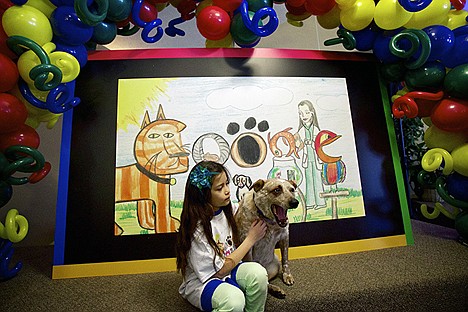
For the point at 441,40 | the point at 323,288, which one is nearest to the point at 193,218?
the point at 323,288

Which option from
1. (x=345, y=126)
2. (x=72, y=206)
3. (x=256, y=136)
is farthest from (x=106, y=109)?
(x=345, y=126)

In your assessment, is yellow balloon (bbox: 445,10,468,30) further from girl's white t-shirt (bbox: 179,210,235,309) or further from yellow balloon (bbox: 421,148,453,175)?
girl's white t-shirt (bbox: 179,210,235,309)

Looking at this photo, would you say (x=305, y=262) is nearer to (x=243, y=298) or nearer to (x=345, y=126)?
(x=243, y=298)

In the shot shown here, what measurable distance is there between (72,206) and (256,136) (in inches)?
38.7

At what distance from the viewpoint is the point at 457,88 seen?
1.58 meters

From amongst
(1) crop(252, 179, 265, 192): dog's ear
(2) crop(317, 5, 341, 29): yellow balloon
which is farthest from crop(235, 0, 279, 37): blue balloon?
(1) crop(252, 179, 265, 192): dog's ear

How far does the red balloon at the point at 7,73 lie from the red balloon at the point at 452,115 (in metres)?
1.96

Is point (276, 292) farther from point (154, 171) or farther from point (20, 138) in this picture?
point (20, 138)

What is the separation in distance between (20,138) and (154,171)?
1.99 feet

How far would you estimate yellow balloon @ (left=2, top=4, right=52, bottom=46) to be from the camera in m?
1.35

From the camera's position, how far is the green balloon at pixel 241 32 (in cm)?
173

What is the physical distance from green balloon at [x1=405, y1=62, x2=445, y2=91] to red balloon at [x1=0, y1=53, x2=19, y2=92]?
1902 mm

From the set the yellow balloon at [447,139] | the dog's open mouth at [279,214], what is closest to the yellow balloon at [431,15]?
the yellow balloon at [447,139]

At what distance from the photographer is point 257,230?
123cm
